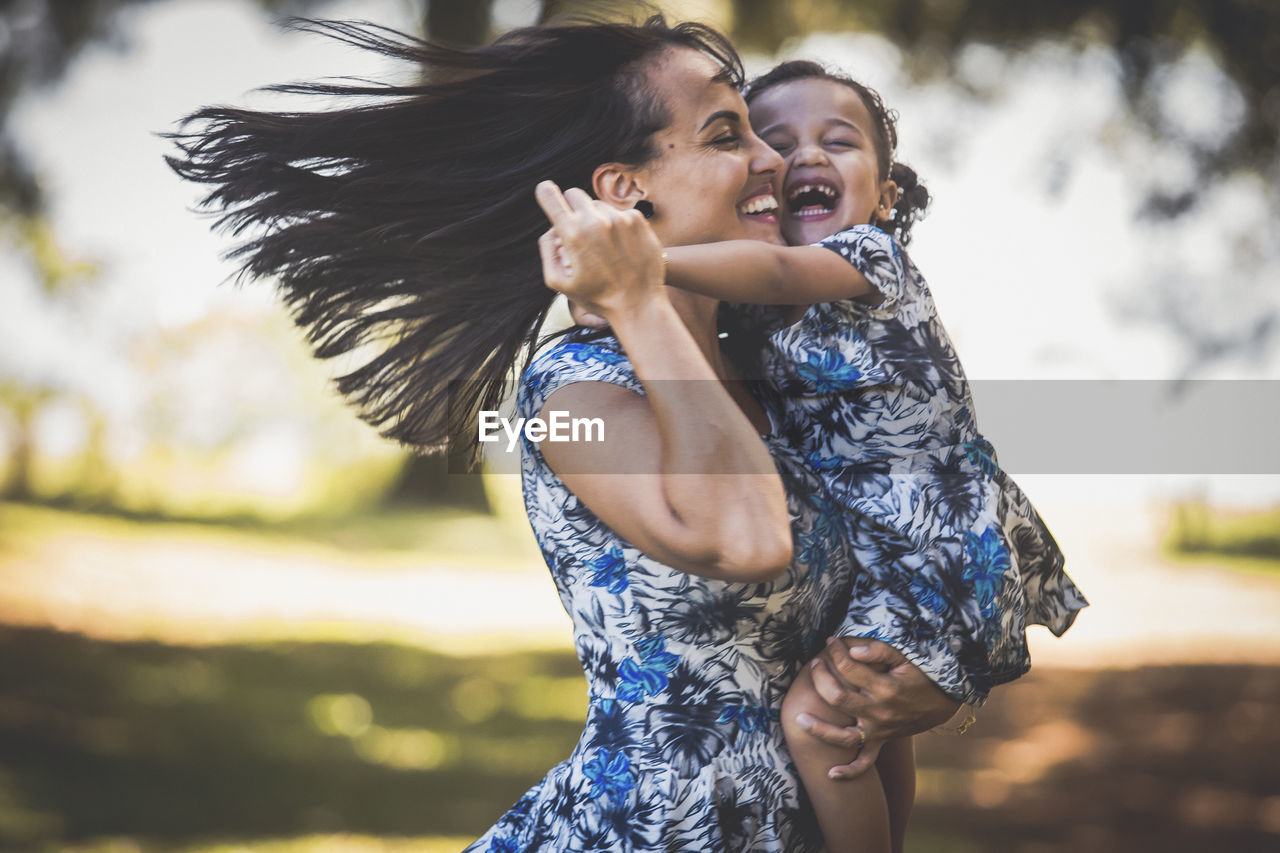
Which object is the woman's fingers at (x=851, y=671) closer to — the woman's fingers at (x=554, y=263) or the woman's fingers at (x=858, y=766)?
the woman's fingers at (x=858, y=766)

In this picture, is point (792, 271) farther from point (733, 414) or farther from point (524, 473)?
point (524, 473)

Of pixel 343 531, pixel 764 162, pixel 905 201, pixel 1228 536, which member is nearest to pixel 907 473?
pixel 764 162

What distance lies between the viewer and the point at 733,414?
5.29ft

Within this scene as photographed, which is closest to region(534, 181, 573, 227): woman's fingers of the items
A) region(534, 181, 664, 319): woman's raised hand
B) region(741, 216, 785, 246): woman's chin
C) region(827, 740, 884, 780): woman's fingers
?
region(534, 181, 664, 319): woman's raised hand

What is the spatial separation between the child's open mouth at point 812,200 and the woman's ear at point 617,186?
0.46 metres

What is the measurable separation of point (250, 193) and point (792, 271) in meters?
0.93

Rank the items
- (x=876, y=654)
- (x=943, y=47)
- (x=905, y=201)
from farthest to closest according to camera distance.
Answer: (x=943, y=47) < (x=905, y=201) < (x=876, y=654)

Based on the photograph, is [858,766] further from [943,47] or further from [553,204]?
[943,47]

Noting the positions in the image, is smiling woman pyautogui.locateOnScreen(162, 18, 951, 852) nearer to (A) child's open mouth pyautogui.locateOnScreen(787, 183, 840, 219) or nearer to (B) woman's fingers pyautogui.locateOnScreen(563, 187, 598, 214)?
(B) woman's fingers pyautogui.locateOnScreen(563, 187, 598, 214)

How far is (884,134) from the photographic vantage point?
2584 millimetres

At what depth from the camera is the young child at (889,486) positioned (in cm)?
188

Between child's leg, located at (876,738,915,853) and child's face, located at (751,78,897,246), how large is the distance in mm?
956

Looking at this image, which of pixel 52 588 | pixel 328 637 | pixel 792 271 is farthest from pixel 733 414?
pixel 52 588

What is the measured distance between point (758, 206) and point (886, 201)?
2.17 ft
